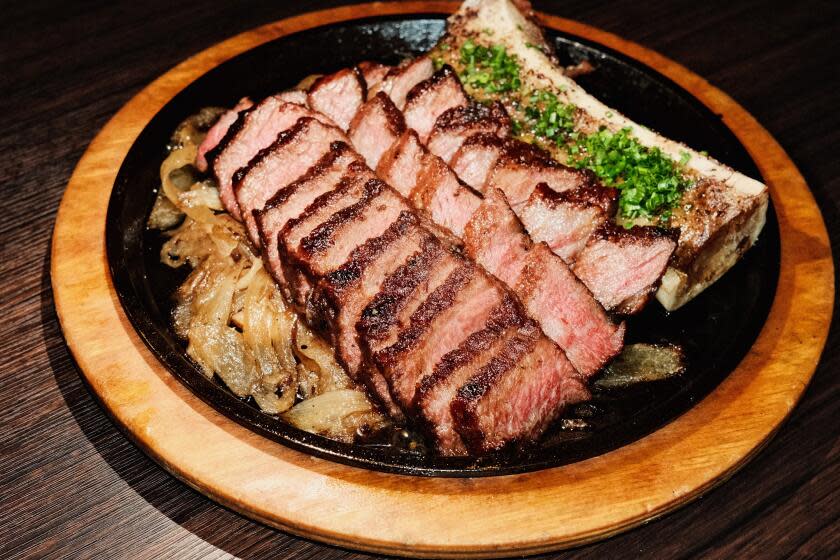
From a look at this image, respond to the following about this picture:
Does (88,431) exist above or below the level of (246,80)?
below

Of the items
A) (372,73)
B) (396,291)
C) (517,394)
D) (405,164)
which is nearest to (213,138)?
(372,73)

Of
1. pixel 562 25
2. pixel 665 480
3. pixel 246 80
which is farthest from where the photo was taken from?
pixel 562 25

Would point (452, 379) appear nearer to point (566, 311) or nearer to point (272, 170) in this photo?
point (566, 311)

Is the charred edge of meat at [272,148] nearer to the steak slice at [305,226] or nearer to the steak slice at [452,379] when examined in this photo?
the steak slice at [305,226]

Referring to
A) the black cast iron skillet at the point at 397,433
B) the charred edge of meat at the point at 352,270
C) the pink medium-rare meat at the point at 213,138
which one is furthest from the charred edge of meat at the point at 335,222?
the pink medium-rare meat at the point at 213,138

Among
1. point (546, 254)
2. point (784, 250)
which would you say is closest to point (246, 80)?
point (546, 254)

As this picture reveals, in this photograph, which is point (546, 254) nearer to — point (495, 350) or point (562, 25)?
point (495, 350)

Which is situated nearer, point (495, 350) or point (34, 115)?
point (495, 350)
